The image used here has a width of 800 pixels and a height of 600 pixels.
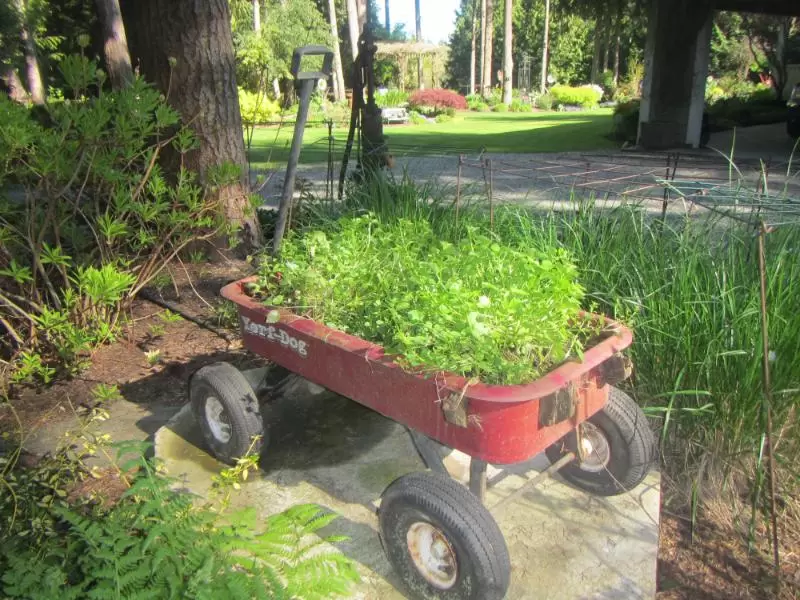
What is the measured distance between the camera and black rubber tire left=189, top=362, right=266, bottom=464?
2430 millimetres

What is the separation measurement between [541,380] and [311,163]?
10938 millimetres

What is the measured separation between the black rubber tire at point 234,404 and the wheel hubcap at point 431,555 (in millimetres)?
795

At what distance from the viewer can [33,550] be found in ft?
6.37

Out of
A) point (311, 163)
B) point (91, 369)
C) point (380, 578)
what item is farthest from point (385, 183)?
point (311, 163)

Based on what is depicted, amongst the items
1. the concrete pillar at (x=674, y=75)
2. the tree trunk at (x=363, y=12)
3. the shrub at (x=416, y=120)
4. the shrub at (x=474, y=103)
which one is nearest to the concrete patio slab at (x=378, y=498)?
the tree trunk at (x=363, y=12)

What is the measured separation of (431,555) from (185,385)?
2.00 m

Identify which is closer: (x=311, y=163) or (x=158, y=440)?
(x=158, y=440)

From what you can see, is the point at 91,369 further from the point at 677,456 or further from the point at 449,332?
the point at 677,456

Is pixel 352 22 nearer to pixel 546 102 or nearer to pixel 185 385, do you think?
pixel 546 102

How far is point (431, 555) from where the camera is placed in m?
1.92

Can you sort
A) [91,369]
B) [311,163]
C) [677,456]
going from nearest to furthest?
[677,456]
[91,369]
[311,163]

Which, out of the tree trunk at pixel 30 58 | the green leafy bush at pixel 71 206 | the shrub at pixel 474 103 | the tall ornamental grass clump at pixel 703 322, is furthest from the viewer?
the shrub at pixel 474 103

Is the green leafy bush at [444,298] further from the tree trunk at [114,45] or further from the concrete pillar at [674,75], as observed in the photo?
the concrete pillar at [674,75]

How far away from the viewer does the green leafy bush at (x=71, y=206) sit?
9.58 feet
